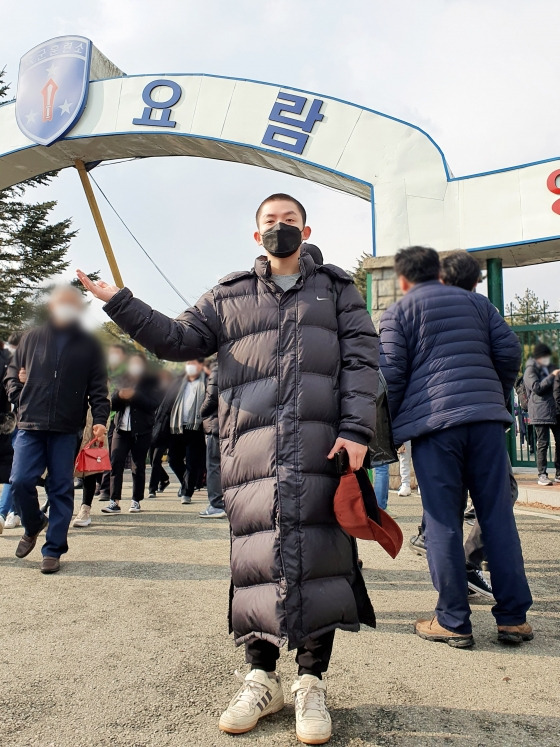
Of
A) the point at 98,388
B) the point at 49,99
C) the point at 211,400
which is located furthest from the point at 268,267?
the point at 49,99

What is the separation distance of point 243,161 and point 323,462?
9.16 metres

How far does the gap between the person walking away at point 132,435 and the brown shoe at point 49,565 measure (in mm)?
2828

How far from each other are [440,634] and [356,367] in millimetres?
1469

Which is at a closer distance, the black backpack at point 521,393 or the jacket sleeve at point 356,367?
the jacket sleeve at point 356,367

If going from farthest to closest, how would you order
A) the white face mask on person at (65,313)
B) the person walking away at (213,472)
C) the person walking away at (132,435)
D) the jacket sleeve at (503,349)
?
the person walking away at (132,435)
the person walking away at (213,472)
the white face mask on person at (65,313)
the jacket sleeve at (503,349)

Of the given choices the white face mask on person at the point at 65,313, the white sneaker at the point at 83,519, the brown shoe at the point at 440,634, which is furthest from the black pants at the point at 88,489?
the brown shoe at the point at 440,634

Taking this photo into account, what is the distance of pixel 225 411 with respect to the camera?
2363mm

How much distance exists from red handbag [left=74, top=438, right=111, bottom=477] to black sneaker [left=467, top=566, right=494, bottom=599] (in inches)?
136

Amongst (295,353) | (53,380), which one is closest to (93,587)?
(53,380)

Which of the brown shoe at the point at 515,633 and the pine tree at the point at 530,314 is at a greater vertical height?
the pine tree at the point at 530,314

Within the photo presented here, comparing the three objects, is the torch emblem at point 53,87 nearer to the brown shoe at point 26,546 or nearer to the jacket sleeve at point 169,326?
the brown shoe at point 26,546

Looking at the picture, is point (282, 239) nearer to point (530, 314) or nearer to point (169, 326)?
point (169, 326)

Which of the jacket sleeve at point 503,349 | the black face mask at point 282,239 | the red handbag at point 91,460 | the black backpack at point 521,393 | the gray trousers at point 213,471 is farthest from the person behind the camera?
the black backpack at point 521,393

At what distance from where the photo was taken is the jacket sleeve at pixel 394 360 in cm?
322
